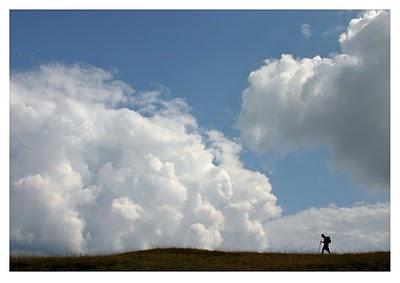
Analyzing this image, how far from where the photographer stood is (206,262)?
1622 inches

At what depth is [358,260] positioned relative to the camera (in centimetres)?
4009

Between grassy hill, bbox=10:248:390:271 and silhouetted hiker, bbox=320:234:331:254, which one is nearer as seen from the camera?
grassy hill, bbox=10:248:390:271

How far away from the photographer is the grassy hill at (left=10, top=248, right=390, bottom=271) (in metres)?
38.6

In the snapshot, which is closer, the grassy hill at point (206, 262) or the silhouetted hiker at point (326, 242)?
the grassy hill at point (206, 262)

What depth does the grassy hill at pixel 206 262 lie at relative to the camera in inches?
1521
